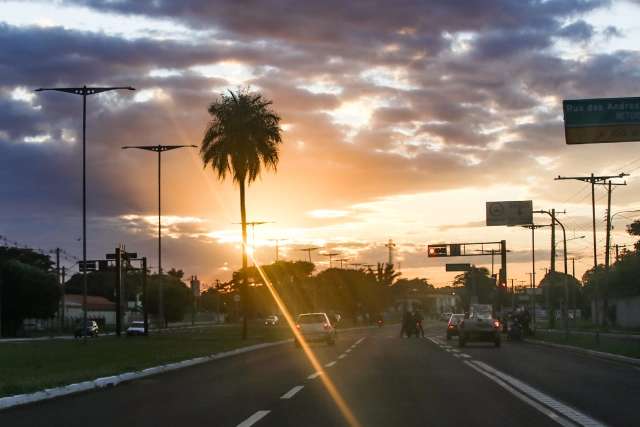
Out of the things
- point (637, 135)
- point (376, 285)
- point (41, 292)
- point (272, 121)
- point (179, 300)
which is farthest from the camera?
point (376, 285)

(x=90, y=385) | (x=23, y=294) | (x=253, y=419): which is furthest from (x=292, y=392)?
(x=23, y=294)

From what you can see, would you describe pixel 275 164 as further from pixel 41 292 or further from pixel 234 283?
pixel 234 283

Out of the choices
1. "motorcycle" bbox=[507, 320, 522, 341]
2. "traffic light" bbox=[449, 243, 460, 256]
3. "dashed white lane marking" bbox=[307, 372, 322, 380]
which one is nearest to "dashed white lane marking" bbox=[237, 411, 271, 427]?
"dashed white lane marking" bbox=[307, 372, 322, 380]

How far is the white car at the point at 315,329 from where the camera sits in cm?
4472

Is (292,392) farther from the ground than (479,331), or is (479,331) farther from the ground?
(292,392)

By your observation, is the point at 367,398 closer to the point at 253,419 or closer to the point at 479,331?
the point at 253,419

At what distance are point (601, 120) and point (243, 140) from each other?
25.5 m

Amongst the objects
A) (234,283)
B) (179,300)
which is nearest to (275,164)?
(179,300)

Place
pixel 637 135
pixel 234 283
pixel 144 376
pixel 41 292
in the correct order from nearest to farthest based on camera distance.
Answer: pixel 144 376, pixel 637 135, pixel 41 292, pixel 234 283

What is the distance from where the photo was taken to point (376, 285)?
160 m

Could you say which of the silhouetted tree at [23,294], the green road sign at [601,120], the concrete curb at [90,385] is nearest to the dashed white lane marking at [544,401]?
the concrete curb at [90,385]

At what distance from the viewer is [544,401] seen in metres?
15.6

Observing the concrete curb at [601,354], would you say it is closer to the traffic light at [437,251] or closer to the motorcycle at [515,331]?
the motorcycle at [515,331]

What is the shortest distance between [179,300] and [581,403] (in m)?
117
